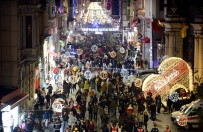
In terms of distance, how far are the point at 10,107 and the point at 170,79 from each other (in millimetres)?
12475

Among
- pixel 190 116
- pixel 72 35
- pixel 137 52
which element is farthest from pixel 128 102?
pixel 72 35

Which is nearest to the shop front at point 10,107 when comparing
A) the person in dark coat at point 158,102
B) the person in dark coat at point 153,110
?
the person in dark coat at point 153,110

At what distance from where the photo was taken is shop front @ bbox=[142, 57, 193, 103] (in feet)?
135

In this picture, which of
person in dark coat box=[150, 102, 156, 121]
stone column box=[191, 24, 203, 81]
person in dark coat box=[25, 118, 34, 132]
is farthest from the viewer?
stone column box=[191, 24, 203, 81]

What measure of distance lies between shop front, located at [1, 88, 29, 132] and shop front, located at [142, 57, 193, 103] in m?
9.27

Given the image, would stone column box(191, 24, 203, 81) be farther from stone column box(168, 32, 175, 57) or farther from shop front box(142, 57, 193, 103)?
shop front box(142, 57, 193, 103)

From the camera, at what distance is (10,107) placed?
32719 mm

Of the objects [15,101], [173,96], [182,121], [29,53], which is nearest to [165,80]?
[173,96]

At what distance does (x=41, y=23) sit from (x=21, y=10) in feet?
41.5

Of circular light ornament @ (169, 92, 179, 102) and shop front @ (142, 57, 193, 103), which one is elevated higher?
shop front @ (142, 57, 193, 103)

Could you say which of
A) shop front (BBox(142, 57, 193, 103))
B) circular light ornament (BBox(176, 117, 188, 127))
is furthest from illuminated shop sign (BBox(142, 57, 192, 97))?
circular light ornament (BBox(176, 117, 188, 127))

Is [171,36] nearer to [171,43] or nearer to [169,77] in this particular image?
[171,43]

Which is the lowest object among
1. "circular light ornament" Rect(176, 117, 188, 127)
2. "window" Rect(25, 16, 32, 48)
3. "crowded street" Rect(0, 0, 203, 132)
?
"circular light ornament" Rect(176, 117, 188, 127)

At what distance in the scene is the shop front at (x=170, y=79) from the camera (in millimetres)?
41031
